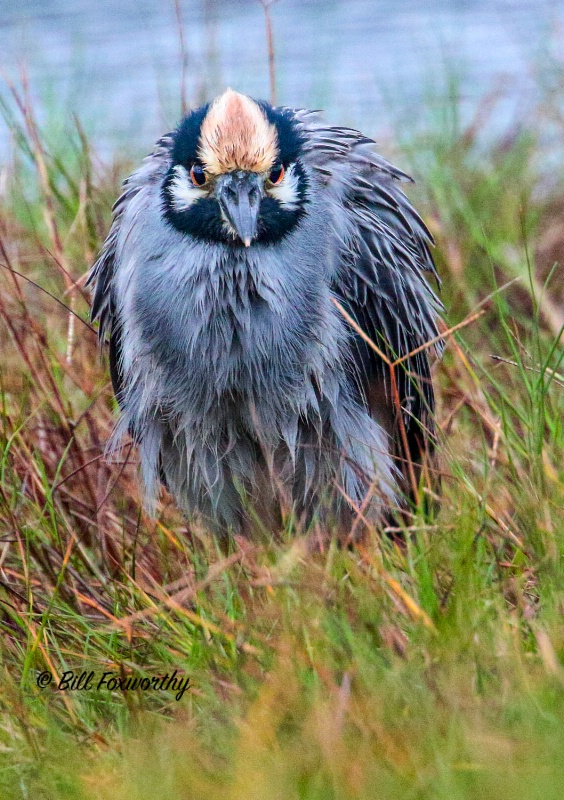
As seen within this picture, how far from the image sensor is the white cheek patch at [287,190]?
3.61m

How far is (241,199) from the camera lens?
11.3 feet

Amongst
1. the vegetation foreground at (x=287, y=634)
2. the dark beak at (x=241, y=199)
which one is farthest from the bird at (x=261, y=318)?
the vegetation foreground at (x=287, y=634)

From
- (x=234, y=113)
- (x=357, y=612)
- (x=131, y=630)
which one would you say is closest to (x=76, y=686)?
(x=131, y=630)

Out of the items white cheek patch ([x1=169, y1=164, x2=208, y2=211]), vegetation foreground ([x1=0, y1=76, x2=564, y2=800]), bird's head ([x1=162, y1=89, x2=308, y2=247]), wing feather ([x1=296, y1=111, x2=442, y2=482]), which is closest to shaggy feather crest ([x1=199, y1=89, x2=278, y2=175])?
bird's head ([x1=162, y1=89, x2=308, y2=247])

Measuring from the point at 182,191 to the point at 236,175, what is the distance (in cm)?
25

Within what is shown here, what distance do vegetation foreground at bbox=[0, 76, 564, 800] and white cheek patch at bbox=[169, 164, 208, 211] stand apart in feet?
2.53

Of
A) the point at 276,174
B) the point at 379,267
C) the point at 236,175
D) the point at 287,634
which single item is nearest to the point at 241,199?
the point at 236,175

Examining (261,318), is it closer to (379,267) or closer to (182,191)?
(182,191)

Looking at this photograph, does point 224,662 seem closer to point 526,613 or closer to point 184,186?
point 526,613

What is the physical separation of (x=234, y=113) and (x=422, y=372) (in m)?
1.29

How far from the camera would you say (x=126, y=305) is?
3934mm

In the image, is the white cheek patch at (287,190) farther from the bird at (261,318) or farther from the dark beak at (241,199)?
the dark beak at (241,199)

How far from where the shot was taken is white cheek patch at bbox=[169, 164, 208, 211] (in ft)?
11.8

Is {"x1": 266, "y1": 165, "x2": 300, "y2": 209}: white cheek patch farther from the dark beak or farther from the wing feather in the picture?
the wing feather
